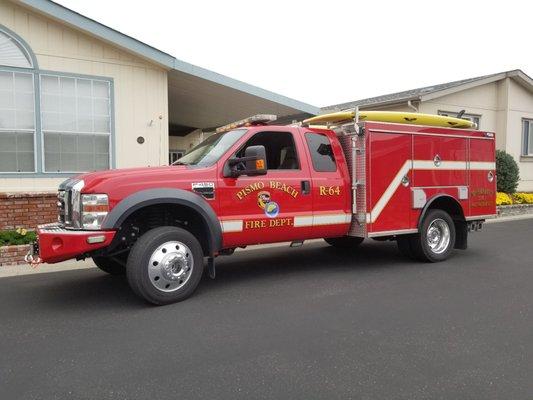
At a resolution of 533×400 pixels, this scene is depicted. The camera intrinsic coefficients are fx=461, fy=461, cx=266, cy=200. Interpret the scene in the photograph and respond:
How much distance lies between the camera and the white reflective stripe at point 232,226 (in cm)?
557

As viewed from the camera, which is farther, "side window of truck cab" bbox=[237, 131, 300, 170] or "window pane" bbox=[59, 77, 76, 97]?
"window pane" bbox=[59, 77, 76, 97]

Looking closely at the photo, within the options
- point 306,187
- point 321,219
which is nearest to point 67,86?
point 306,187

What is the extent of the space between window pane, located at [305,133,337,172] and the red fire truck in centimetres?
2

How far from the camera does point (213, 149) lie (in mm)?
5988

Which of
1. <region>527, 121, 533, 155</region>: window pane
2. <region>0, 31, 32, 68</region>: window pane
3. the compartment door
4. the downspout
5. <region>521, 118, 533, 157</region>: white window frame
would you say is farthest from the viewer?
<region>527, 121, 533, 155</region>: window pane

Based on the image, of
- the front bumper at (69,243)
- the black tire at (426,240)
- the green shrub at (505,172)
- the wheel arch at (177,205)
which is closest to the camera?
the front bumper at (69,243)

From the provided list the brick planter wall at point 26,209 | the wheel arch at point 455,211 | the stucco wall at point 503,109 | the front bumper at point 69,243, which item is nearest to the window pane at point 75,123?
the brick planter wall at point 26,209

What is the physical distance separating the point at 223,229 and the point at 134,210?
3.62ft

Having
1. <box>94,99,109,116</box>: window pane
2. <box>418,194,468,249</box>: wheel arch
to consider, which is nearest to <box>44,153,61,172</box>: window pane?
<box>94,99,109,116</box>: window pane

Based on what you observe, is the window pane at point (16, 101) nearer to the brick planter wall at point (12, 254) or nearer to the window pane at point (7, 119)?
the window pane at point (7, 119)

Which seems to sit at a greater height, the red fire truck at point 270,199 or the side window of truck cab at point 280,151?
the side window of truck cab at point 280,151

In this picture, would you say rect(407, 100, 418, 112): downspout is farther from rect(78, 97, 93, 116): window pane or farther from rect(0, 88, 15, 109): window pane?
rect(0, 88, 15, 109): window pane

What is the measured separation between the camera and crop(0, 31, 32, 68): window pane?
8773mm

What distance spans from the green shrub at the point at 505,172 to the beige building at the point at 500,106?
6.15 ft
